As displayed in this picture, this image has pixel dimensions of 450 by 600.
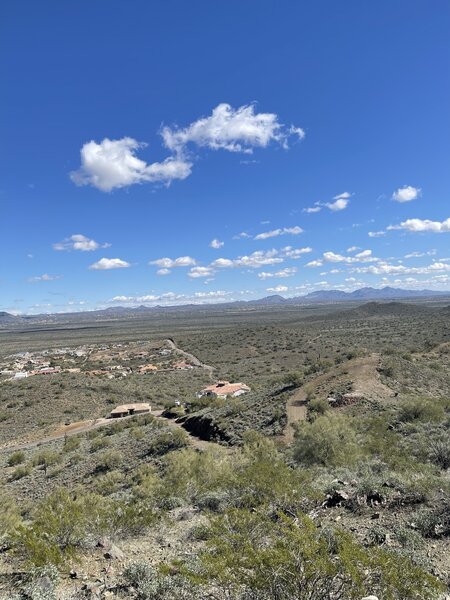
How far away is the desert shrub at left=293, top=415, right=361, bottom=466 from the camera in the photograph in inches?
611

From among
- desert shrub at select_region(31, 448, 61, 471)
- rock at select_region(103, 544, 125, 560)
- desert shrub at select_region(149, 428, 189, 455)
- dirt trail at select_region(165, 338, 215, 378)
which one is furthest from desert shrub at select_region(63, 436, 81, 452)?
dirt trail at select_region(165, 338, 215, 378)

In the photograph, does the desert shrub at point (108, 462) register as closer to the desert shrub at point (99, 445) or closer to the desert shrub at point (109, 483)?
the desert shrub at point (109, 483)

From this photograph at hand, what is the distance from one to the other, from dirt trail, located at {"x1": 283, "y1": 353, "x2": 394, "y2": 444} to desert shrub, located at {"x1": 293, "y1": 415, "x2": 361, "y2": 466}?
6892 millimetres

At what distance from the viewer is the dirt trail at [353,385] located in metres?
28.1

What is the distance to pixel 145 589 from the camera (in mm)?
6715

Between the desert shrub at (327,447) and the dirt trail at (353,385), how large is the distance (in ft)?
22.6

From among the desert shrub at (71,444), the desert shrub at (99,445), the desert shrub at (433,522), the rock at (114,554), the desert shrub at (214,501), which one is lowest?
the desert shrub at (71,444)

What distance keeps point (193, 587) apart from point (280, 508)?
3.91m

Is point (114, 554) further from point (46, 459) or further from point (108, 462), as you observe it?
point (46, 459)

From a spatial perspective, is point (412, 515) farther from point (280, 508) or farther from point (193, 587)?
point (193, 587)

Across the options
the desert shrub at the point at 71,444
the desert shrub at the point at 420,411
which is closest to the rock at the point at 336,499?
the desert shrub at the point at 420,411

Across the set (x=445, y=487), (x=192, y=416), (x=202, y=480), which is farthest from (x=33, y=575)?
(x=192, y=416)

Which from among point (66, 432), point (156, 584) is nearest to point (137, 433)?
point (66, 432)

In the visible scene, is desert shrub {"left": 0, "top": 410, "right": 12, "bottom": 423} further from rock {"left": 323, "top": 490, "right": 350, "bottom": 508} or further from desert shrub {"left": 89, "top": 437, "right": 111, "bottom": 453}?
rock {"left": 323, "top": 490, "right": 350, "bottom": 508}
